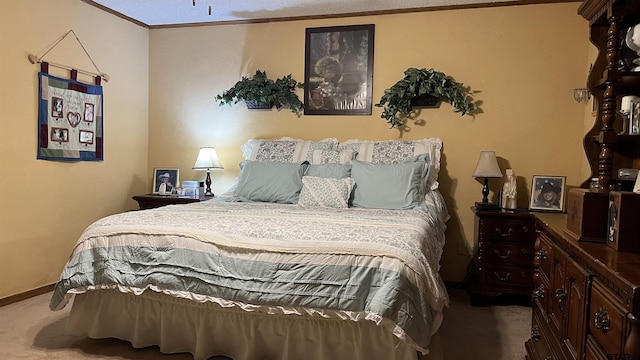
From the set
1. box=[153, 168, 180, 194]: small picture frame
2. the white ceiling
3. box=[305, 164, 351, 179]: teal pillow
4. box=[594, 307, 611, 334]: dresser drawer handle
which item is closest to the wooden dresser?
box=[594, 307, 611, 334]: dresser drawer handle

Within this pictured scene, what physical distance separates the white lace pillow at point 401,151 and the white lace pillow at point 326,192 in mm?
405

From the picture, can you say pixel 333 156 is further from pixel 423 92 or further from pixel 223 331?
pixel 223 331

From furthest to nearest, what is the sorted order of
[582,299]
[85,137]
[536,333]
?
[85,137], [536,333], [582,299]

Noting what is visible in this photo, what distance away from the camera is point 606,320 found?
44.7 inches

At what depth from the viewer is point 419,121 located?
3773 millimetres

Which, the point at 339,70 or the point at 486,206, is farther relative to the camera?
the point at 339,70

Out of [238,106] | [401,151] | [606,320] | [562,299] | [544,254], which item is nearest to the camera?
[606,320]

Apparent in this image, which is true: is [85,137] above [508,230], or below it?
above

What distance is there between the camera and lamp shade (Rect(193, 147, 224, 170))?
13.1ft

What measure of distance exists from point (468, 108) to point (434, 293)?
2134 millimetres

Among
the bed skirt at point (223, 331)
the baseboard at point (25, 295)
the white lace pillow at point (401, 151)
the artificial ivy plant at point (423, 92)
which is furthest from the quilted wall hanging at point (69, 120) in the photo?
the artificial ivy plant at point (423, 92)

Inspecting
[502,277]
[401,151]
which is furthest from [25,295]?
[502,277]

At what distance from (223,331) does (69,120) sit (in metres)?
2.41

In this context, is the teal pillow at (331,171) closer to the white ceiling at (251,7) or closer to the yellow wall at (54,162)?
the white ceiling at (251,7)
